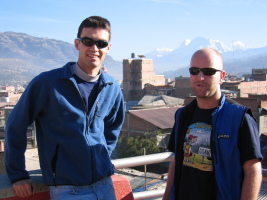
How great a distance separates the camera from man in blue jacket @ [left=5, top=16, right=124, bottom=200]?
251 centimetres

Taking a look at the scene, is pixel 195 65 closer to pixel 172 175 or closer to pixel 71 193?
pixel 172 175

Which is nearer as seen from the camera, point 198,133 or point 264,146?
point 198,133

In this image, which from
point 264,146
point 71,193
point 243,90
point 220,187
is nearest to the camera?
point 220,187

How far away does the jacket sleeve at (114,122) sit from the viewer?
2.98 metres

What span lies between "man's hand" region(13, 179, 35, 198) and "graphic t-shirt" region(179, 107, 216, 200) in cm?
104

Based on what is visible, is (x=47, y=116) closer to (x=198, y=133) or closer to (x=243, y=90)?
(x=198, y=133)

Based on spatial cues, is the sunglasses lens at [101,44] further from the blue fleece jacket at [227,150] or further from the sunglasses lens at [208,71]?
the blue fleece jacket at [227,150]

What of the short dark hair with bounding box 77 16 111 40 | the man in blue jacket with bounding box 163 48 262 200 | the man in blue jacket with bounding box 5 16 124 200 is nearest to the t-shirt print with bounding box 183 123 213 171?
the man in blue jacket with bounding box 163 48 262 200

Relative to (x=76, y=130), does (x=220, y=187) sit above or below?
below

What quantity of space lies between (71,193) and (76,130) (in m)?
0.43

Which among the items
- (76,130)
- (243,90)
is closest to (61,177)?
(76,130)

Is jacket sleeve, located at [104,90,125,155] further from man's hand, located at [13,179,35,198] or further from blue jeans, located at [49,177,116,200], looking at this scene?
man's hand, located at [13,179,35,198]

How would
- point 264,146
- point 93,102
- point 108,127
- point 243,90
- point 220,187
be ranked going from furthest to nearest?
point 243,90
point 264,146
point 108,127
point 93,102
point 220,187

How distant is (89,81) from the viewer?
2.71 metres
